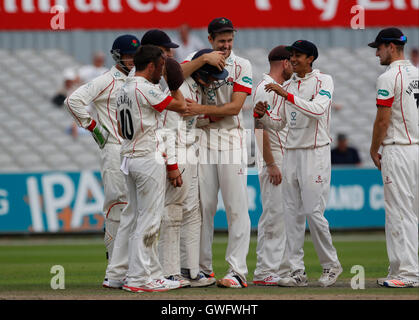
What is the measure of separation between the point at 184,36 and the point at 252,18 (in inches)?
90.9

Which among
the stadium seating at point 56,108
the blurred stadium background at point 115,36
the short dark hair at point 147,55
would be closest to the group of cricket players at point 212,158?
the short dark hair at point 147,55

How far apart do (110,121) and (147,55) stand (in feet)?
3.83

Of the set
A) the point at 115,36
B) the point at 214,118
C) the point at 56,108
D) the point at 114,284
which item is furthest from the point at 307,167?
the point at 56,108

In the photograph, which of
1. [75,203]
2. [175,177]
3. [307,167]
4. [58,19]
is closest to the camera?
[175,177]

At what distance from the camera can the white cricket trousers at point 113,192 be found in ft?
24.5

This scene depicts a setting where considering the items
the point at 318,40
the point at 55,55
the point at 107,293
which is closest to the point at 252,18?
the point at 318,40

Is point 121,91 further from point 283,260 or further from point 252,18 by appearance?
point 252,18

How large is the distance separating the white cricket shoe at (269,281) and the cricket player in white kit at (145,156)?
1.08 metres

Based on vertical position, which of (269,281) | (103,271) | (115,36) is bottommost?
(103,271)

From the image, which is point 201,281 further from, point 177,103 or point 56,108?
point 56,108

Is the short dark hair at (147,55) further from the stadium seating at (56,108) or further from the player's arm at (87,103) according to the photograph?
the stadium seating at (56,108)

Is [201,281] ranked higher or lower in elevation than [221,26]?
lower

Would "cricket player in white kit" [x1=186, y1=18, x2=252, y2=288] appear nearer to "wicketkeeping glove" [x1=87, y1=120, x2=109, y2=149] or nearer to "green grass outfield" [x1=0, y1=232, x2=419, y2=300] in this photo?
"green grass outfield" [x1=0, y1=232, x2=419, y2=300]

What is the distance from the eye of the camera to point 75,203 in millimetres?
13680
